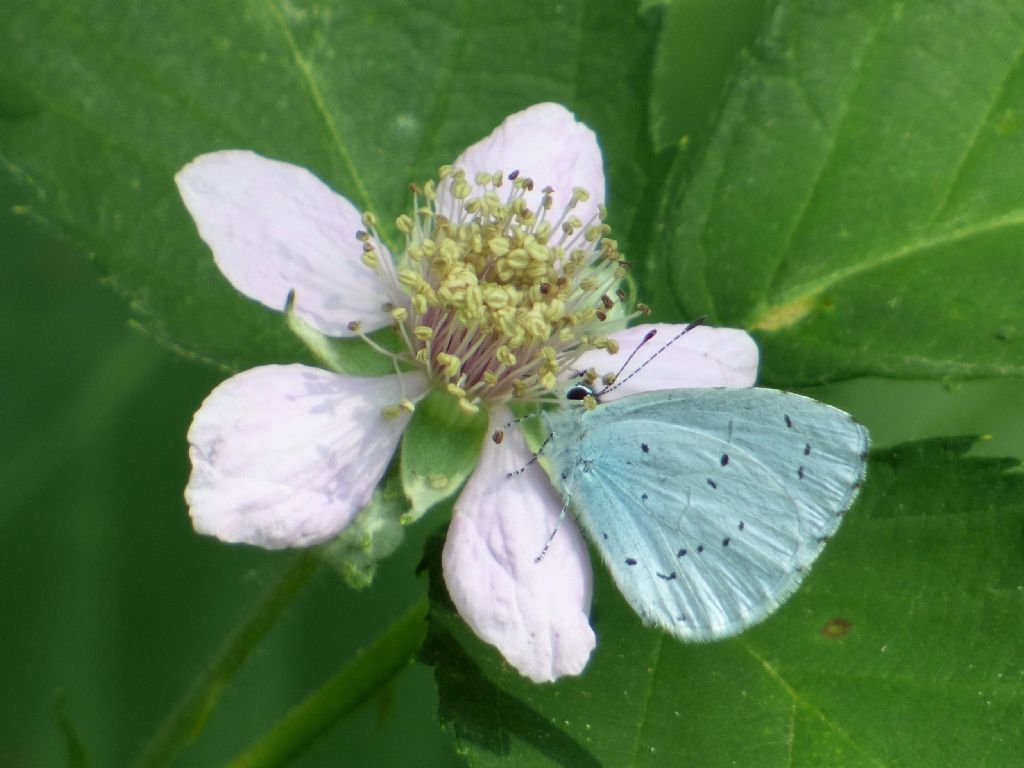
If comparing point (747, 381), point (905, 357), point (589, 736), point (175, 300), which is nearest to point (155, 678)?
point (175, 300)

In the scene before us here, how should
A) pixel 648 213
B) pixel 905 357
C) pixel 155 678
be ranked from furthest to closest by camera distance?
pixel 155 678
pixel 648 213
pixel 905 357

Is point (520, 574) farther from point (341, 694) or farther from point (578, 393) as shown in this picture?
point (341, 694)

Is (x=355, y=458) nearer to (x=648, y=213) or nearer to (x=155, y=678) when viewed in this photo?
(x=648, y=213)

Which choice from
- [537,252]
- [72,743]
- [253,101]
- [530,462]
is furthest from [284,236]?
[72,743]

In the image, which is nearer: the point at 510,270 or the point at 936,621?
the point at 936,621

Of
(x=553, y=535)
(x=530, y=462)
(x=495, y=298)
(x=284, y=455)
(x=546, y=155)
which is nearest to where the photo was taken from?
(x=284, y=455)

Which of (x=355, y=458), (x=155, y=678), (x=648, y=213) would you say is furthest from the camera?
(x=155, y=678)

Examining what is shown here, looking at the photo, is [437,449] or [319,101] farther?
[319,101]
